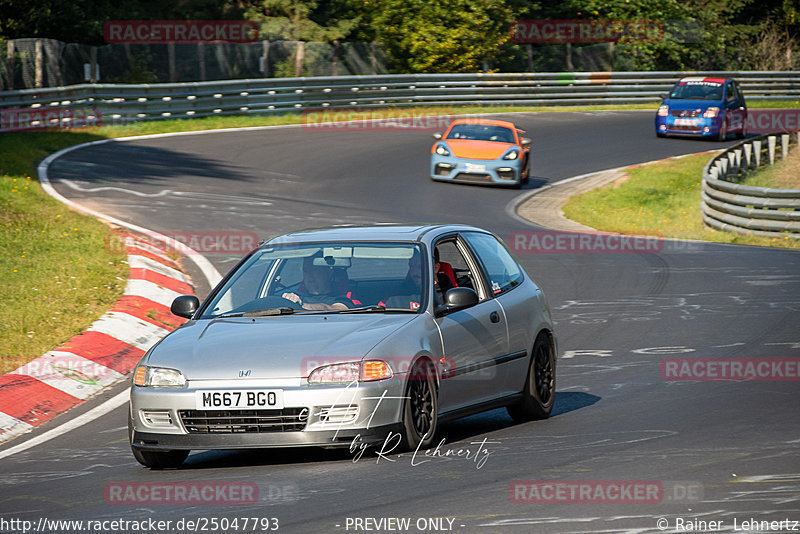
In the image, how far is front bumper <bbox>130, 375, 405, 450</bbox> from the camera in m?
6.82

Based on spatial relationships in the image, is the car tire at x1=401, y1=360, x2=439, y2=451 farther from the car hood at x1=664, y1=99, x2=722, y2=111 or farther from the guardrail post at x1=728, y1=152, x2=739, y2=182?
the car hood at x1=664, y1=99, x2=722, y2=111

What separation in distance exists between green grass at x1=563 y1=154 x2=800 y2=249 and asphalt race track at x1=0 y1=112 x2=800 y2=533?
→ 2.97 meters

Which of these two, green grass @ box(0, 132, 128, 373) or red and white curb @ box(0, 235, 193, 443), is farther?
green grass @ box(0, 132, 128, 373)

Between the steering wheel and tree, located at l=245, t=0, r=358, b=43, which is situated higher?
the steering wheel

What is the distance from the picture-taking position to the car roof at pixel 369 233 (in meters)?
8.29

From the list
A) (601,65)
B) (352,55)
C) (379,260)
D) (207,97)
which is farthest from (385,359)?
(601,65)

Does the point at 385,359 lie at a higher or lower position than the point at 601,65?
higher

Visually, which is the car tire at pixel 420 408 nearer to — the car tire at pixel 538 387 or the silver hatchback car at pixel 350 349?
the silver hatchback car at pixel 350 349

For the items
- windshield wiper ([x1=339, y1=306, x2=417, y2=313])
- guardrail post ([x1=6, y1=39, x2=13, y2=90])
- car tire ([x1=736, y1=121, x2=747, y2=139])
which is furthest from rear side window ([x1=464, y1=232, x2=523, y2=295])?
car tire ([x1=736, y1=121, x2=747, y2=139])

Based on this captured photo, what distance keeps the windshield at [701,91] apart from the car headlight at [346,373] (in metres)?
31.6

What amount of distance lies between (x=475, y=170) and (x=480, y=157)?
0.35 meters

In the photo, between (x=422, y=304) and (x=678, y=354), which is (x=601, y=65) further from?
(x=422, y=304)

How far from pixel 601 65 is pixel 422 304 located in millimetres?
45138

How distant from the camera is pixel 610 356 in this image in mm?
11023
